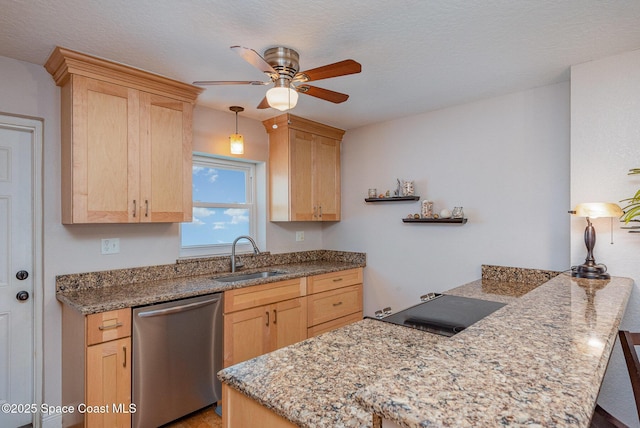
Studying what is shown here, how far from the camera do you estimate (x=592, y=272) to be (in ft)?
6.46

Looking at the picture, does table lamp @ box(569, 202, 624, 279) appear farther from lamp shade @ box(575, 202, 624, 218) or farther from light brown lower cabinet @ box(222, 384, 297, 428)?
light brown lower cabinet @ box(222, 384, 297, 428)

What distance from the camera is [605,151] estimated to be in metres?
2.06

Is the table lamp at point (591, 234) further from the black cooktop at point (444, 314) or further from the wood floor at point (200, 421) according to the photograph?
the wood floor at point (200, 421)

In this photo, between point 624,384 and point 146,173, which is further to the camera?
point 146,173

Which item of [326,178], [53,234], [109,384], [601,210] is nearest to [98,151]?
[53,234]

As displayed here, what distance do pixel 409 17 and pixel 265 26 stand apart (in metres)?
0.73

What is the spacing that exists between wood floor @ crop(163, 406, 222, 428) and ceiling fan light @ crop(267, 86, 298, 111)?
210 centimetres

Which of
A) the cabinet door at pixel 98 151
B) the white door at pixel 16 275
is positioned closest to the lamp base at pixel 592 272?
the cabinet door at pixel 98 151

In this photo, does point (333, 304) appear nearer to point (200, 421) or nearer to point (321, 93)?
point (200, 421)

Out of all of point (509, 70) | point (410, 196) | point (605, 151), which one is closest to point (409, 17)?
point (509, 70)

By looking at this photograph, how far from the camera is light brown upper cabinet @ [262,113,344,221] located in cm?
332

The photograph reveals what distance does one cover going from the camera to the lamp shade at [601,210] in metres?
1.88

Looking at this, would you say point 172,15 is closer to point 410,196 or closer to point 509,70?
point 509,70

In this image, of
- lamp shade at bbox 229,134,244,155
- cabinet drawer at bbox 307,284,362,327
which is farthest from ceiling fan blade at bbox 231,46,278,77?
cabinet drawer at bbox 307,284,362,327
